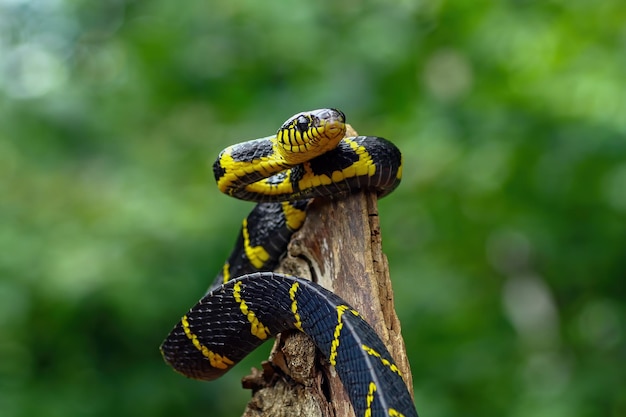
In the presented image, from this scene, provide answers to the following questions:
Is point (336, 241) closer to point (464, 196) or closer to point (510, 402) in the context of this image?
point (464, 196)

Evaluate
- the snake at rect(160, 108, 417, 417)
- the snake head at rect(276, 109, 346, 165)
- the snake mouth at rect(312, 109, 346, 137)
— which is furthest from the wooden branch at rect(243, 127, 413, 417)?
the snake mouth at rect(312, 109, 346, 137)

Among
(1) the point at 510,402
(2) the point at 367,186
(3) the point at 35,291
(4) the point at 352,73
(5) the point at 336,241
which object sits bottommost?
(1) the point at 510,402

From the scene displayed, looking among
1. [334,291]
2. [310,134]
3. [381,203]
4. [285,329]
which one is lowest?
[285,329]

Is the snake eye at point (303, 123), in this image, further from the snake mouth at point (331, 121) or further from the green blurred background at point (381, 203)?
the green blurred background at point (381, 203)

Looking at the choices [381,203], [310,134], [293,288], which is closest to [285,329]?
A: [293,288]

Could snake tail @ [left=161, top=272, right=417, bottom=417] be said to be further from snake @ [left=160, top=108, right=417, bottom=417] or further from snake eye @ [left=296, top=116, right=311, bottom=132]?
snake eye @ [left=296, top=116, right=311, bottom=132]

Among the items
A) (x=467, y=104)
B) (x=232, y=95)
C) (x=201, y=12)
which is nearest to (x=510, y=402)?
(x=467, y=104)

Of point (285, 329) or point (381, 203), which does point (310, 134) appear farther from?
point (381, 203)
